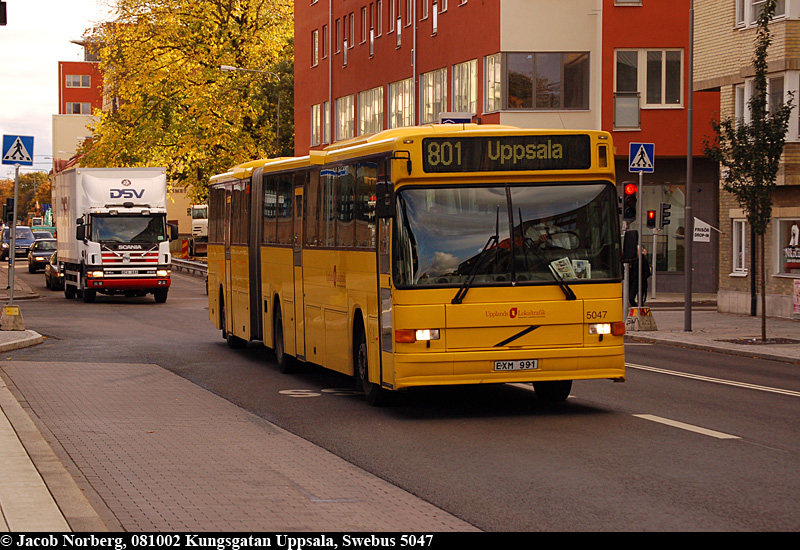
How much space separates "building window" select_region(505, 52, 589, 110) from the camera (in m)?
42.8

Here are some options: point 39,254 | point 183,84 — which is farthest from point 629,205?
point 39,254

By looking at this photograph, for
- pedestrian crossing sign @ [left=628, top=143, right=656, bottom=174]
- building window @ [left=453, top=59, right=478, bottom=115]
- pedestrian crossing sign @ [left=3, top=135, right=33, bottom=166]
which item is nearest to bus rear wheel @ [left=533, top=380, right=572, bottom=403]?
pedestrian crossing sign @ [left=3, top=135, right=33, bottom=166]

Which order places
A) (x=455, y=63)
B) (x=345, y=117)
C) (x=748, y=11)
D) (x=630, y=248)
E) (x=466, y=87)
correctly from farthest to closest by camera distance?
(x=345, y=117) → (x=455, y=63) → (x=466, y=87) → (x=748, y=11) → (x=630, y=248)

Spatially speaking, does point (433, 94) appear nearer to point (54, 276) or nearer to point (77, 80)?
point (54, 276)

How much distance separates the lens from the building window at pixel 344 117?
59.6m

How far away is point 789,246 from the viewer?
1255 inches

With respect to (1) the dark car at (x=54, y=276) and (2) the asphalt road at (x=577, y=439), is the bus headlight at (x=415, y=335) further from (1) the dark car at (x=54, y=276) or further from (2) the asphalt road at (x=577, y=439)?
(1) the dark car at (x=54, y=276)

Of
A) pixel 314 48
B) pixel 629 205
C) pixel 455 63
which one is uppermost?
pixel 314 48

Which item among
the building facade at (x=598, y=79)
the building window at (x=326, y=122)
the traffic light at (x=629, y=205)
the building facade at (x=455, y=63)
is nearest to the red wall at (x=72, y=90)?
the building window at (x=326, y=122)

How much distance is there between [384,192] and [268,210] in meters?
6.48

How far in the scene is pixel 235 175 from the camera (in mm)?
21359

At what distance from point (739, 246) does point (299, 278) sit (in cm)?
2014
